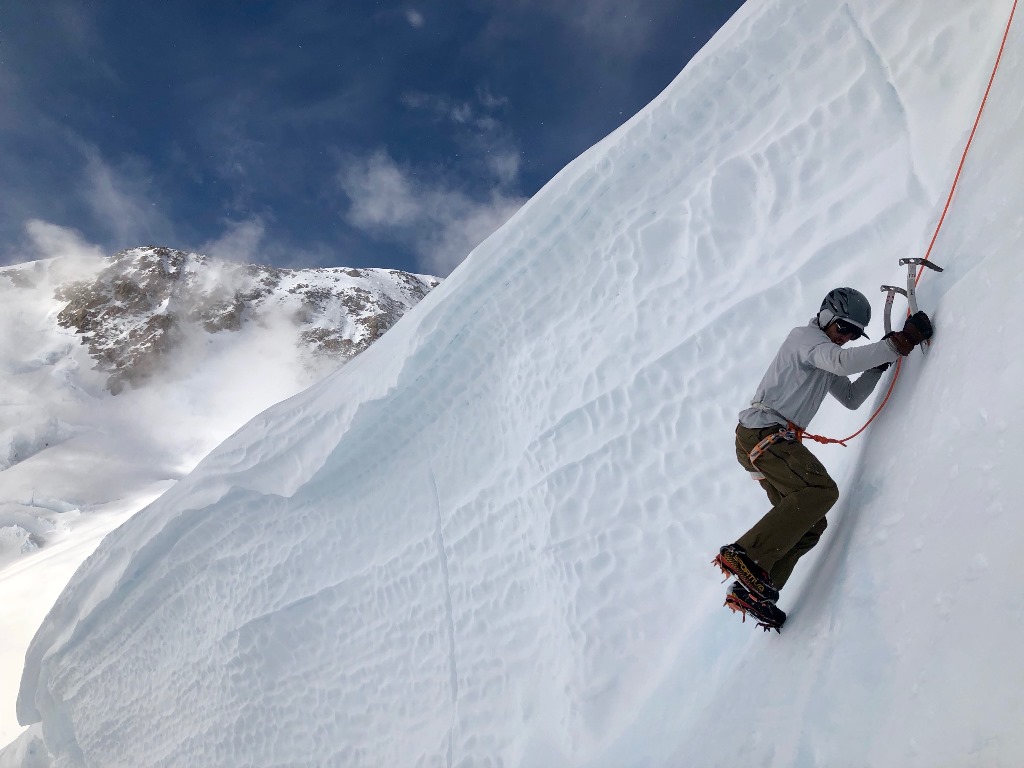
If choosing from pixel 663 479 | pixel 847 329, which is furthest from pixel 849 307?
pixel 663 479

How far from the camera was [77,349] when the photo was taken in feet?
151

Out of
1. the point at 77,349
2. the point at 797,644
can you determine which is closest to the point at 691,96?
the point at 797,644

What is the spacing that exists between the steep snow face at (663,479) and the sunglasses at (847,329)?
0.72ft

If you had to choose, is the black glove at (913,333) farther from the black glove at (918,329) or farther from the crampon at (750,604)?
the crampon at (750,604)

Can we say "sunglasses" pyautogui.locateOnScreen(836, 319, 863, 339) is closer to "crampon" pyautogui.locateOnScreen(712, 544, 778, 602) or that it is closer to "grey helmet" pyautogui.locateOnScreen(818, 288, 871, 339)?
"grey helmet" pyautogui.locateOnScreen(818, 288, 871, 339)

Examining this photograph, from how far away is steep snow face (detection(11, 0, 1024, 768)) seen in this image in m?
1.51

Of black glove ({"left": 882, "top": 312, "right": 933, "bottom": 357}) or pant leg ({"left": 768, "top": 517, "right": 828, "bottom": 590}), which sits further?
pant leg ({"left": 768, "top": 517, "right": 828, "bottom": 590})

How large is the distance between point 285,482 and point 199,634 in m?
2.33

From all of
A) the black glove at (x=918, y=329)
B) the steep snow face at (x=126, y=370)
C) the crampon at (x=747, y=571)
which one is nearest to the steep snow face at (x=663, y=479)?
the black glove at (x=918, y=329)

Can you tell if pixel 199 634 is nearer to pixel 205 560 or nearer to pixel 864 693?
pixel 205 560

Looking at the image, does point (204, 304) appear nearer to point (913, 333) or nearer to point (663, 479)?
point (663, 479)

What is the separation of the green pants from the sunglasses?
1.31 ft

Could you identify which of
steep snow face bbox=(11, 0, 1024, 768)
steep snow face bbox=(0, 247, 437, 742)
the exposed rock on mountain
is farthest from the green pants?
the exposed rock on mountain

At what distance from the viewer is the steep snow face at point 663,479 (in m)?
1.51
